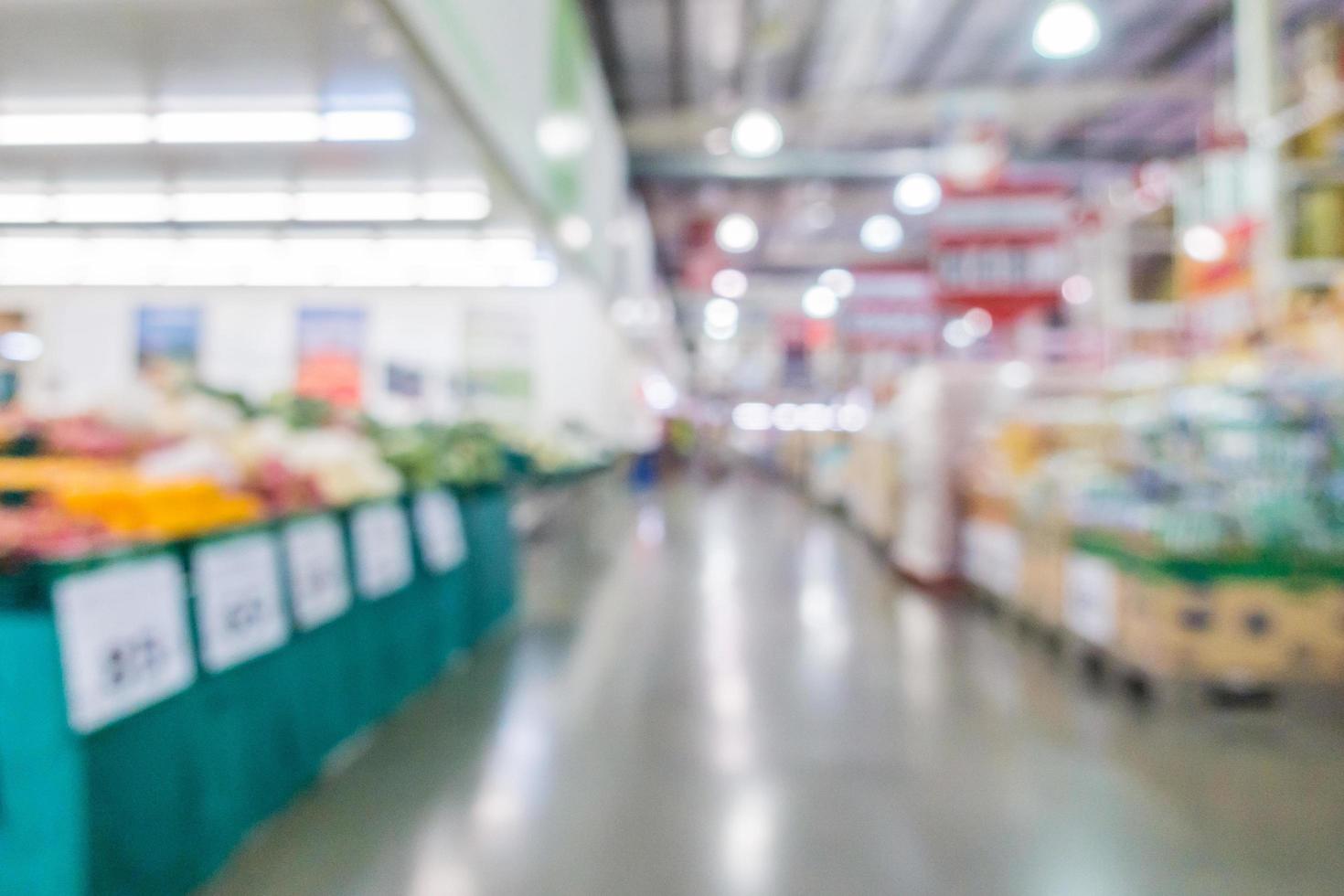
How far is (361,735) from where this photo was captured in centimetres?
319

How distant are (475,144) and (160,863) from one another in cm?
→ 462

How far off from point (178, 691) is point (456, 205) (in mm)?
6063

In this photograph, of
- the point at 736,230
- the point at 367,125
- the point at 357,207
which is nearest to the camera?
the point at 367,125

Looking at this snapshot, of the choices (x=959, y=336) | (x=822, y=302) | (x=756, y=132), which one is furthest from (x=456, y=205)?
(x=822, y=302)

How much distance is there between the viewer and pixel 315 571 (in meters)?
2.85

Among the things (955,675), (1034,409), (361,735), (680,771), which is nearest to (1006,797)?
(680,771)

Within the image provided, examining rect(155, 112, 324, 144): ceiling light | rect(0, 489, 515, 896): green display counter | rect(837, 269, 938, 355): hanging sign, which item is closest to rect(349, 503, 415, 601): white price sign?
rect(0, 489, 515, 896): green display counter

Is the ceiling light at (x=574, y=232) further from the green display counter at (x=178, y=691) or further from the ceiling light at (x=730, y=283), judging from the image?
the ceiling light at (x=730, y=283)

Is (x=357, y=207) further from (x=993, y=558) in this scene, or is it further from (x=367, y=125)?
(x=993, y=558)

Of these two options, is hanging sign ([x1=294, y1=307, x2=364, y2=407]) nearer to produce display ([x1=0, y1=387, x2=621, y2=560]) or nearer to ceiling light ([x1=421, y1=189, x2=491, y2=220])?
ceiling light ([x1=421, y1=189, x2=491, y2=220])

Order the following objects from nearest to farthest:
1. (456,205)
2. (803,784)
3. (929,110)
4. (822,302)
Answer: (803,784) < (456,205) < (929,110) < (822,302)

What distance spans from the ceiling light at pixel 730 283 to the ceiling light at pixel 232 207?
14.5 meters

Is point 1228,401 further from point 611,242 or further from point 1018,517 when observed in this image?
point 611,242

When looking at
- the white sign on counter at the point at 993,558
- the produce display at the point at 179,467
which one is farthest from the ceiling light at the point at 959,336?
the produce display at the point at 179,467
